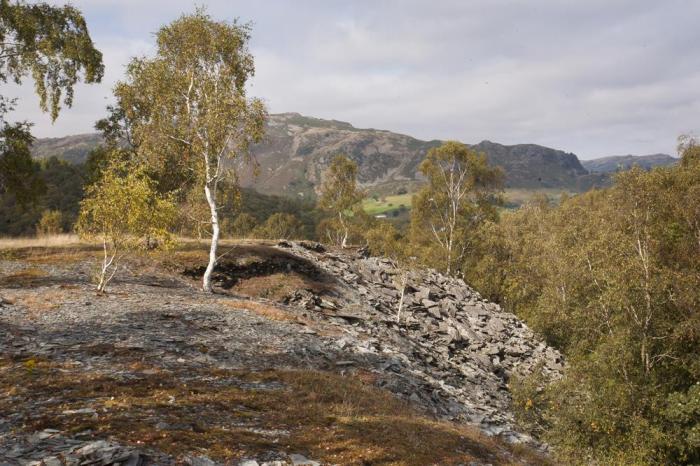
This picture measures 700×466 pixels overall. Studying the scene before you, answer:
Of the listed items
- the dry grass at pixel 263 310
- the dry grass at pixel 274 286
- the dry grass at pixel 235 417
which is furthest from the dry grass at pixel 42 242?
the dry grass at pixel 235 417

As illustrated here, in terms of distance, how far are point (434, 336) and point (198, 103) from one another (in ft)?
94.7

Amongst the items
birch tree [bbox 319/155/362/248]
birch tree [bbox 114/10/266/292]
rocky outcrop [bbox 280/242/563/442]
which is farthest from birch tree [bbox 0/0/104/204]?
birch tree [bbox 319/155/362/248]

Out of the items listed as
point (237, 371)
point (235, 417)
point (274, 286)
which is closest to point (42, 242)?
point (274, 286)

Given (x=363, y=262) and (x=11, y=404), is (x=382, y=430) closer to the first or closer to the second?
(x=11, y=404)

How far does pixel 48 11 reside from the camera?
32.8 m

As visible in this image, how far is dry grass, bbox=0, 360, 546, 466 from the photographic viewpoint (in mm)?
11688

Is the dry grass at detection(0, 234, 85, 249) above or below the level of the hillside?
above

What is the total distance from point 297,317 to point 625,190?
2613 centimetres

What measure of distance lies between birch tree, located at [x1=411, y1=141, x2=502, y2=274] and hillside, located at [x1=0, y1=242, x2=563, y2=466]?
2973 cm

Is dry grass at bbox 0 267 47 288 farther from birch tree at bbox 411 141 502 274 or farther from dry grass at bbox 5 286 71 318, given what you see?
birch tree at bbox 411 141 502 274

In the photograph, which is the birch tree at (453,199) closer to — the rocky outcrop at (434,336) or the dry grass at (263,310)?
the rocky outcrop at (434,336)

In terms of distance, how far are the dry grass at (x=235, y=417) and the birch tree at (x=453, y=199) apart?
5636 centimetres

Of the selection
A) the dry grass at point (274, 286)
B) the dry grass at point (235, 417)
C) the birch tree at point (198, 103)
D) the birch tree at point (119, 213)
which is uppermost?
the birch tree at point (198, 103)

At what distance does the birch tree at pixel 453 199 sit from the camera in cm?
7419
